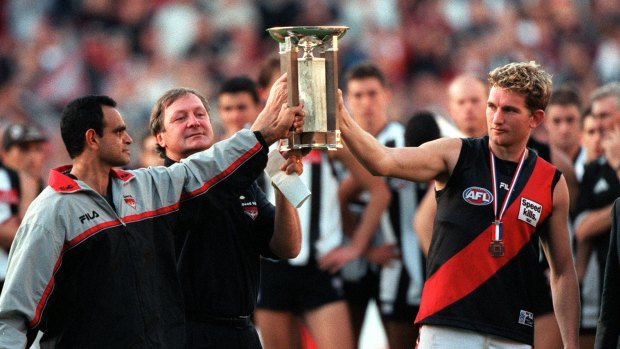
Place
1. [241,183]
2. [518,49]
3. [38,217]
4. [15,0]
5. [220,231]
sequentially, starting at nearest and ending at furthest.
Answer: [38,217] < [241,183] < [220,231] < [15,0] < [518,49]

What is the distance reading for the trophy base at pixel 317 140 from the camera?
219 inches

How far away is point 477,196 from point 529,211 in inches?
10.8

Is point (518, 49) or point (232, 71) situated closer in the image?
point (232, 71)

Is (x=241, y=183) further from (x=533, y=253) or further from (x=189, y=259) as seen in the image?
(x=533, y=253)

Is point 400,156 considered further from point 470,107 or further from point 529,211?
point 470,107

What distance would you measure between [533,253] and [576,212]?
279cm

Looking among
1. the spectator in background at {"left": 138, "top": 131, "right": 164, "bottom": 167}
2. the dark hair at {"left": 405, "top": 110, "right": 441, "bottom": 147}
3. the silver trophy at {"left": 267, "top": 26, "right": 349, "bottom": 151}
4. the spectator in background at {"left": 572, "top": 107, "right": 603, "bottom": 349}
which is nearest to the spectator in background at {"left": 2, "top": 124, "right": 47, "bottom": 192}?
the spectator in background at {"left": 138, "top": 131, "right": 164, "bottom": 167}

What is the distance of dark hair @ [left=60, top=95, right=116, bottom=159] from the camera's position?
18.9 feet

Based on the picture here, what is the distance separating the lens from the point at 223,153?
19.0 ft

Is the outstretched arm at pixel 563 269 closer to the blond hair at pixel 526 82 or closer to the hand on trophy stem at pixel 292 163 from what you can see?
the blond hair at pixel 526 82

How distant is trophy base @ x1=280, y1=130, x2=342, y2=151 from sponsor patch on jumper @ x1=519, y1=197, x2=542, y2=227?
109 cm

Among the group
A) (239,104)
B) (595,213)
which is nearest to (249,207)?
(239,104)

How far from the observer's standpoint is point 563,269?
636cm

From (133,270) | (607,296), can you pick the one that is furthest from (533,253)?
(133,270)
